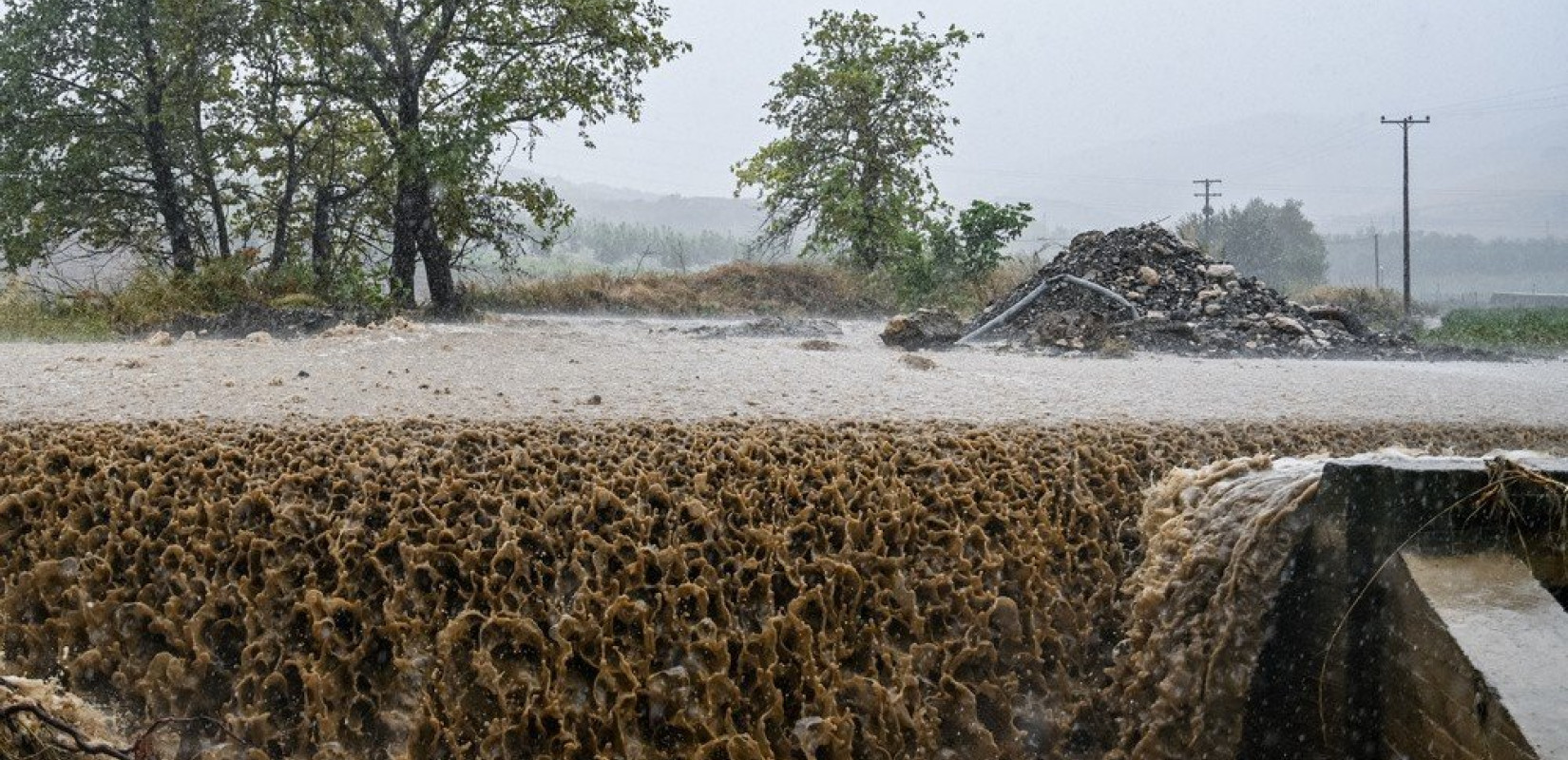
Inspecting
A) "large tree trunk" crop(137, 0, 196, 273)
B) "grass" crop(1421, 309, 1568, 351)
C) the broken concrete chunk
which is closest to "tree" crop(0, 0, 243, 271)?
"large tree trunk" crop(137, 0, 196, 273)

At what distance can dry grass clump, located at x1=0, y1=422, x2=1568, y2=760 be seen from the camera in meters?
2.88

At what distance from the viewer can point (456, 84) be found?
10422 mm

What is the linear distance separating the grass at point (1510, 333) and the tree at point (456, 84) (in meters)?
8.15

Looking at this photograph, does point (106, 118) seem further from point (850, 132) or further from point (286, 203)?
point (850, 132)

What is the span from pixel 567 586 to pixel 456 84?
8608 millimetres

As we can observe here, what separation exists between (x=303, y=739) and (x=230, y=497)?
2.72 feet

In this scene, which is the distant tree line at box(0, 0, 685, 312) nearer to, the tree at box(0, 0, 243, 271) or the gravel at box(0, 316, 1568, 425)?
the tree at box(0, 0, 243, 271)

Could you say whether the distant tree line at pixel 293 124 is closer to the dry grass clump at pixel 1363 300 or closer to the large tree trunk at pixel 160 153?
the large tree trunk at pixel 160 153

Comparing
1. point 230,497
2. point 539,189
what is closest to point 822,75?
point 539,189

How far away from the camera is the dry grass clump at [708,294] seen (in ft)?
40.2

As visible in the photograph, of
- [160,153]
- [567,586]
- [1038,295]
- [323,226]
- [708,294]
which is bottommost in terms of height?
[567,586]

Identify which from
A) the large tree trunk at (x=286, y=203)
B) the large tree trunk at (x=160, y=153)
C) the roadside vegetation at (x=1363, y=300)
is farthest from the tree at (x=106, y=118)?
the roadside vegetation at (x=1363, y=300)

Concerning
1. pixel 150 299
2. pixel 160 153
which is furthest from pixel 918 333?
pixel 160 153

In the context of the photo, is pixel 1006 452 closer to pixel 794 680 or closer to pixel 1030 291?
pixel 794 680
